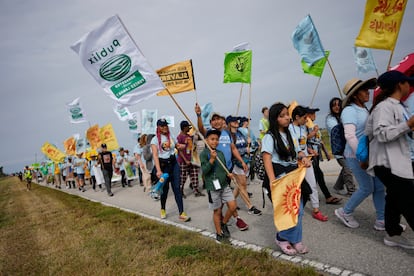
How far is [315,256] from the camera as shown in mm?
3395

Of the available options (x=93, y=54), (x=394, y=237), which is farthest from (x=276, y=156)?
(x=93, y=54)

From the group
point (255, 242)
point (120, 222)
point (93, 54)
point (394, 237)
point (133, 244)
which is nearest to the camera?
point (394, 237)

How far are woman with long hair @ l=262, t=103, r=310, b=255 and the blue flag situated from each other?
4327 mm

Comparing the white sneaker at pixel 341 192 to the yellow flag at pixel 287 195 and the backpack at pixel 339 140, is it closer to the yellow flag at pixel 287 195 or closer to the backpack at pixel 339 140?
the backpack at pixel 339 140

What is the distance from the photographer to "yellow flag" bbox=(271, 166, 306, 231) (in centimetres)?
330

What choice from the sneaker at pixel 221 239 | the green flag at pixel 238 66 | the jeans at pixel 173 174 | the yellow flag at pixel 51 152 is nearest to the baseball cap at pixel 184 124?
the jeans at pixel 173 174

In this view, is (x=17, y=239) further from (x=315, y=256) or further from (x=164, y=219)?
(x=315, y=256)

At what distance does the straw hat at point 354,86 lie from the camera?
12.7 feet

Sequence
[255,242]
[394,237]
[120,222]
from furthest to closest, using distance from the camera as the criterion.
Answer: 1. [120,222]
2. [255,242]
3. [394,237]

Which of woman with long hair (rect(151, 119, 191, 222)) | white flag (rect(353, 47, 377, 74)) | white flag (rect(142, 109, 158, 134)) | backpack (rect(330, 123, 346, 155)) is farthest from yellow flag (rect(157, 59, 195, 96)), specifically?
white flag (rect(353, 47, 377, 74))

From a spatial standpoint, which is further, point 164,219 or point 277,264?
point 164,219

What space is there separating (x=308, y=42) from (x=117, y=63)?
196 inches

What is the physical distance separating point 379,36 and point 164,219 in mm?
5410

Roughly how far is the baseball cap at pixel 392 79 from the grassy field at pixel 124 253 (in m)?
2.13
